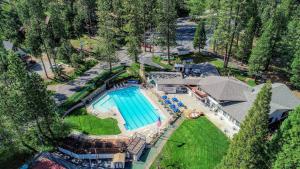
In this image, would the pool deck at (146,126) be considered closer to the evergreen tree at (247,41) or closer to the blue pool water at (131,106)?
the blue pool water at (131,106)

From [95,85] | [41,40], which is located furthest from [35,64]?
[95,85]

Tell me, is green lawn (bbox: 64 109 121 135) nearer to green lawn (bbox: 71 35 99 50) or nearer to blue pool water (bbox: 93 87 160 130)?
blue pool water (bbox: 93 87 160 130)

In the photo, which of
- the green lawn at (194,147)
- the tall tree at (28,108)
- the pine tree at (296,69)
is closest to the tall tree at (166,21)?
the green lawn at (194,147)

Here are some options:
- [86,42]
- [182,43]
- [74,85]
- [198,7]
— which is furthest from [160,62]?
[198,7]

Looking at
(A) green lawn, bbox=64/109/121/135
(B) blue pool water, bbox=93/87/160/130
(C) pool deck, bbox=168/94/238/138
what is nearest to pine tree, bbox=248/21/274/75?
(C) pool deck, bbox=168/94/238/138

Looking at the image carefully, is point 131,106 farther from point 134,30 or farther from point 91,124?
point 134,30
